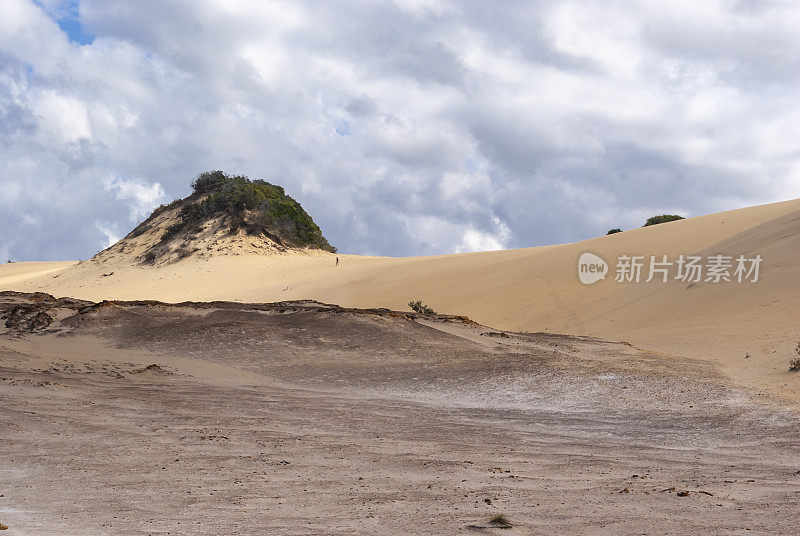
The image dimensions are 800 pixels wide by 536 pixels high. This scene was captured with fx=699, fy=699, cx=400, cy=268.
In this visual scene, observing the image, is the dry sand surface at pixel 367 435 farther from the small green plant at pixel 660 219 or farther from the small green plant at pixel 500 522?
the small green plant at pixel 660 219

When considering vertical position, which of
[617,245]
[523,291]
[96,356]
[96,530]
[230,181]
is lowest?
[96,530]

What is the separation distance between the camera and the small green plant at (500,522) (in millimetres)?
4938

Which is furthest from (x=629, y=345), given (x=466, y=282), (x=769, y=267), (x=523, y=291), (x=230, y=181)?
(x=230, y=181)

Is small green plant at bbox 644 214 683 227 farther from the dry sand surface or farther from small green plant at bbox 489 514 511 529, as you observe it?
small green plant at bbox 489 514 511 529

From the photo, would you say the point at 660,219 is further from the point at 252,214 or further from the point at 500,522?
the point at 500,522

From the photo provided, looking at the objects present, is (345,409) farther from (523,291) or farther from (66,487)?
(523,291)

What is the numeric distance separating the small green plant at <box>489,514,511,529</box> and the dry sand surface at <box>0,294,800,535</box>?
0.08 metres

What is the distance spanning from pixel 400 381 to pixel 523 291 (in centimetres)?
1527

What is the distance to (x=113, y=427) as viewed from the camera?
8.49 m

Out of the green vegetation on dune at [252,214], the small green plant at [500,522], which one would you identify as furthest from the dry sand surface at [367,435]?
the green vegetation on dune at [252,214]

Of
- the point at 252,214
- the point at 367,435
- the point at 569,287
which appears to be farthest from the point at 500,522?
the point at 252,214

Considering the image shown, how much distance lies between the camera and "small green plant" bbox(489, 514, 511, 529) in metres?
4.94

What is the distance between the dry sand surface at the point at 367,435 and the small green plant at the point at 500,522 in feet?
0.25

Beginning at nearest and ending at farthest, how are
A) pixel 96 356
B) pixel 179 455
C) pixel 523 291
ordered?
1. pixel 179 455
2. pixel 96 356
3. pixel 523 291
